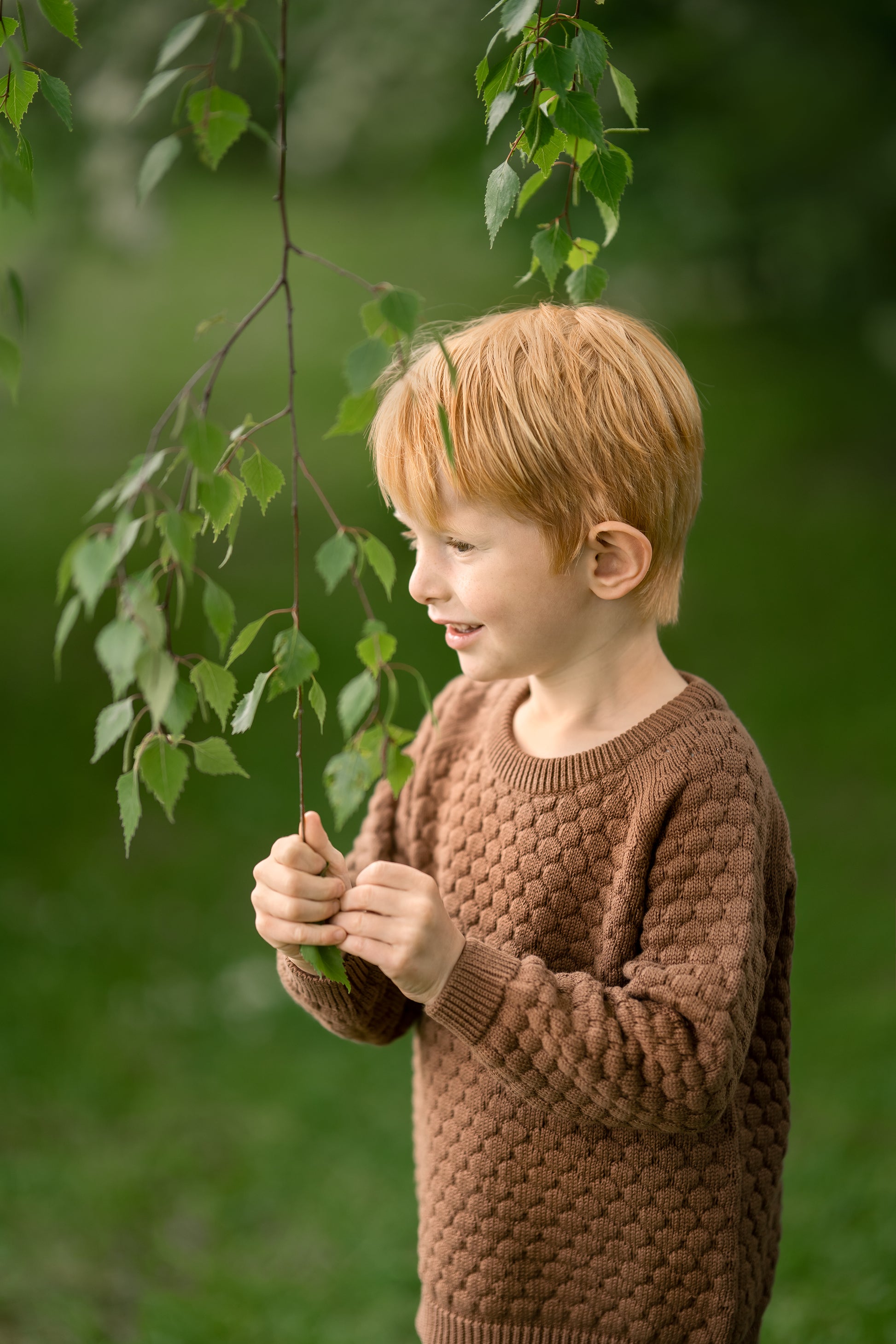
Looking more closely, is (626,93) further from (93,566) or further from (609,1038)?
(609,1038)

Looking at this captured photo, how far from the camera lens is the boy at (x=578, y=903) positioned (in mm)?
1030

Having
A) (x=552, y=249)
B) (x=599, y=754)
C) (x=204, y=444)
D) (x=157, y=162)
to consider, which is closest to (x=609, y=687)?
(x=599, y=754)

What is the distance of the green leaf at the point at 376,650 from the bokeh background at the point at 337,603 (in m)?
1.67

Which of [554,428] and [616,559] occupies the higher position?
[554,428]

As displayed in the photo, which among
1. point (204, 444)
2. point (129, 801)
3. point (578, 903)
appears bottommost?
point (578, 903)

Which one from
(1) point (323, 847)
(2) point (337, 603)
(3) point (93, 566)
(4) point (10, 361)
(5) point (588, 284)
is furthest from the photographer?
(2) point (337, 603)

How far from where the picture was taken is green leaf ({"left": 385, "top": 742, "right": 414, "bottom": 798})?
997 millimetres

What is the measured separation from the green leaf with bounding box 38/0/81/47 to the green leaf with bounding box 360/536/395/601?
1.35 ft

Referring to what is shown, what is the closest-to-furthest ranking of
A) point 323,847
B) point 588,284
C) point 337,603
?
point 323,847 → point 588,284 → point 337,603

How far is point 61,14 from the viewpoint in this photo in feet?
2.86

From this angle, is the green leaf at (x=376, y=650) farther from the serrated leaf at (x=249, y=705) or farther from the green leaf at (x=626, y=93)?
the green leaf at (x=626, y=93)

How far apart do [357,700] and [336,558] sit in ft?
0.45

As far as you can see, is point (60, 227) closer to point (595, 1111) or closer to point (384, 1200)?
point (384, 1200)

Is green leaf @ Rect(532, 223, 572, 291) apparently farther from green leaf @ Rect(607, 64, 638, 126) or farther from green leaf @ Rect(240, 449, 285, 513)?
green leaf @ Rect(240, 449, 285, 513)
